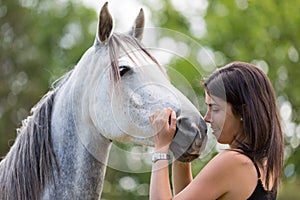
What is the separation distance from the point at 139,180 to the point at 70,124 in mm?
18152

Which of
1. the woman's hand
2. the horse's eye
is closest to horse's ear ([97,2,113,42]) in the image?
the horse's eye

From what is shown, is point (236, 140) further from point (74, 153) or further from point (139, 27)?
point (139, 27)

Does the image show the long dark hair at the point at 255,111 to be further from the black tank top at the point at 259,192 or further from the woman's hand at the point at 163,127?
the woman's hand at the point at 163,127

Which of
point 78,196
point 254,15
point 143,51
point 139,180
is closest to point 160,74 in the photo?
point 143,51

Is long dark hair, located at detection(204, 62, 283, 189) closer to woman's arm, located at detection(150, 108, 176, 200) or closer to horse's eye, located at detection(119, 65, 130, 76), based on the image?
woman's arm, located at detection(150, 108, 176, 200)

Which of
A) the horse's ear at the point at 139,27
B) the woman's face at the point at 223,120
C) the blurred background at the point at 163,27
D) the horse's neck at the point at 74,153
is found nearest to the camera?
the woman's face at the point at 223,120

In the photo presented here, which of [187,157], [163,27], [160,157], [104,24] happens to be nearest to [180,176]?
[187,157]

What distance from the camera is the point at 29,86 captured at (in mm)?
21578

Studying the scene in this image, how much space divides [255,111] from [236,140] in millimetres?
152

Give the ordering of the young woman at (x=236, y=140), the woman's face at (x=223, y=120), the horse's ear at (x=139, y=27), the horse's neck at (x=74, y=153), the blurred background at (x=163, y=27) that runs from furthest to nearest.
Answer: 1. the blurred background at (x=163, y=27)
2. the horse's ear at (x=139, y=27)
3. the horse's neck at (x=74, y=153)
4. the woman's face at (x=223, y=120)
5. the young woman at (x=236, y=140)

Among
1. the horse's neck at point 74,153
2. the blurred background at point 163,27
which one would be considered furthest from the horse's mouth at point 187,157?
the blurred background at point 163,27

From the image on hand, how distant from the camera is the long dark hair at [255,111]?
276 cm

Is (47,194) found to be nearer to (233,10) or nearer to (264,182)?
(264,182)

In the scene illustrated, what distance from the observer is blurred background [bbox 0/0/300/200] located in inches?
716
